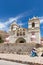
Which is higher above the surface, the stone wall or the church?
the church

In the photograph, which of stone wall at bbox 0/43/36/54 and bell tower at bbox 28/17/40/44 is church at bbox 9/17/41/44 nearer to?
bell tower at bbox 28/17/40/44

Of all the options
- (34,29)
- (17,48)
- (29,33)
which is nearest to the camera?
(17,48)

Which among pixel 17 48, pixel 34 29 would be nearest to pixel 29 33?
pixel 34 29

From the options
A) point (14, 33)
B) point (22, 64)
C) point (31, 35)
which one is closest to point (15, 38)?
point (14, 33)

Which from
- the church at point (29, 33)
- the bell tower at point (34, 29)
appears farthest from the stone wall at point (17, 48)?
the bell tower at point (34, 29)

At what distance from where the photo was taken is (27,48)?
33688 millimetres

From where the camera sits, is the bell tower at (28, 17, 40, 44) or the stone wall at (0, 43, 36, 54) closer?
the stone wall at (0, 43, 36, 54)

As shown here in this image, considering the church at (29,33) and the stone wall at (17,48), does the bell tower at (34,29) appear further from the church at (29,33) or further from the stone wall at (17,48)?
the stone wall at (17,48)

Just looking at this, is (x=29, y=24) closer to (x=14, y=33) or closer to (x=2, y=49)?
(x=14, y=33)

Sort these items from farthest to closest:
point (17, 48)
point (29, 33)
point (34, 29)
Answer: point (34, 29) → point (29, 33) → point (17, 48)

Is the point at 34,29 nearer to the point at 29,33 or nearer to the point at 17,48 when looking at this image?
the point at 29,33

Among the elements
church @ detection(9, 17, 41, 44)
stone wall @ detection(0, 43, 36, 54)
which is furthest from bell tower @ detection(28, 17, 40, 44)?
stone wall @ detection(0, 43, 36, 54)

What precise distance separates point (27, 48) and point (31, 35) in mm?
16844

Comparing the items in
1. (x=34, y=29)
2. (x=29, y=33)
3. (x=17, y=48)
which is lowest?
(x=17, y=48)
